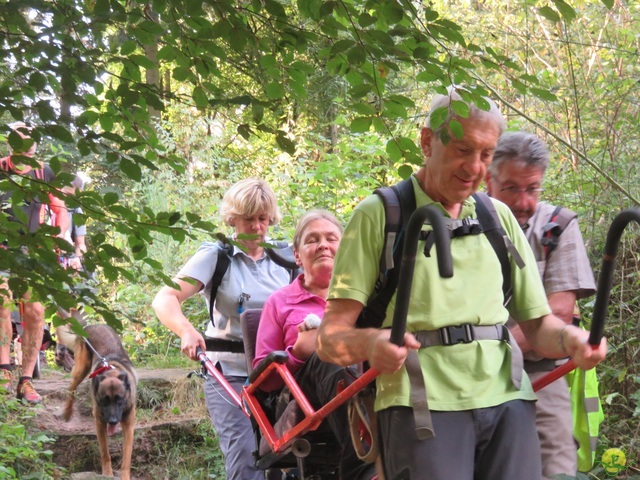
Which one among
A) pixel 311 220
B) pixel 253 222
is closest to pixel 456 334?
pixel 311 220

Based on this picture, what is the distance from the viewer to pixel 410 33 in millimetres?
3594

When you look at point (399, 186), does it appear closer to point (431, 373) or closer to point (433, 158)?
point (433, 158)

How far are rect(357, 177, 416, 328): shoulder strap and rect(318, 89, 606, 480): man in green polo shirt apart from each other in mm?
23

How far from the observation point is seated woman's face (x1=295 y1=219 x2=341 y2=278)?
4.38m

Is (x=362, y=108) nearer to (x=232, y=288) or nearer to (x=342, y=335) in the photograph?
(x=342, y=335)

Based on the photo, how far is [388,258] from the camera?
8.66 feet

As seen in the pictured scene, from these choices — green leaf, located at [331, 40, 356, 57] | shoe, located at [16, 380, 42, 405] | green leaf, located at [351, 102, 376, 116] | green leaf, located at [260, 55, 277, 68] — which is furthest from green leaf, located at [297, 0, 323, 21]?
shoe, located at [16, 380, 42, 405]

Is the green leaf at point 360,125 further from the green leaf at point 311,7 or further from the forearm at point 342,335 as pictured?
the forearm at point 342,335

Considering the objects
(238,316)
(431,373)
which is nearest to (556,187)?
(238,316)

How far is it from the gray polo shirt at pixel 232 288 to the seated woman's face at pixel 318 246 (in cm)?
67

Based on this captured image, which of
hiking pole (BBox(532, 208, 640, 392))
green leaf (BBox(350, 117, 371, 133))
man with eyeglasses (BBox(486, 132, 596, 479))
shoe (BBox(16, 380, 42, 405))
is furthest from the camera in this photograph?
shoe (BBox(16, 380, 42, 405))

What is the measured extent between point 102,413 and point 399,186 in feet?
19.3

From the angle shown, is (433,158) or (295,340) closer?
(433,158)

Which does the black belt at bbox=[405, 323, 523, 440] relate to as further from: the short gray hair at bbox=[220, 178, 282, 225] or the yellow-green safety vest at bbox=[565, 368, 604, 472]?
the short gray hair at bbox=[220, 178, 282, 225]
